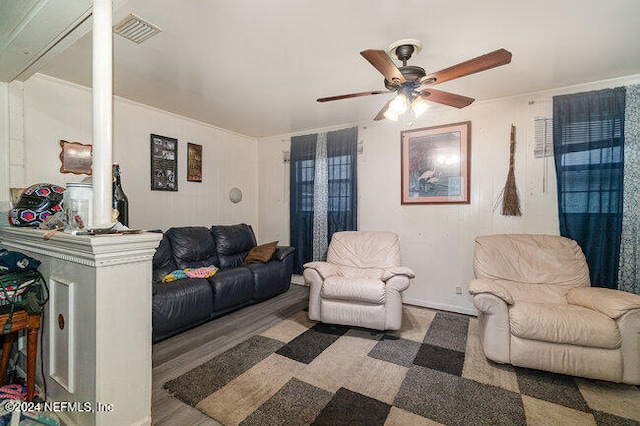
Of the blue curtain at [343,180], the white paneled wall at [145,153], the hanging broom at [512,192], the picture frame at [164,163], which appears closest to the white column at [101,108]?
the white paneled wall at [145,153]

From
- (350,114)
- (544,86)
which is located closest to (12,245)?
(350,114)

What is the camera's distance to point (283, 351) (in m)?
2.32

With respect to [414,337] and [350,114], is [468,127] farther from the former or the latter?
[414,337]

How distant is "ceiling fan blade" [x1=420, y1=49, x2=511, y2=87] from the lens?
4.95ft

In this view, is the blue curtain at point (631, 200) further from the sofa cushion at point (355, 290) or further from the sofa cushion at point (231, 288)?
the sofa cushion at point (231, 288)

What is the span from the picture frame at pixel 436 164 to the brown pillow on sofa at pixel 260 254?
192 cm

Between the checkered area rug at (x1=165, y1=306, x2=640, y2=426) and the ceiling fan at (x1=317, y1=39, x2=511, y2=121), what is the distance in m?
1.94

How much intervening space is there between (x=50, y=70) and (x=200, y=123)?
1.63m

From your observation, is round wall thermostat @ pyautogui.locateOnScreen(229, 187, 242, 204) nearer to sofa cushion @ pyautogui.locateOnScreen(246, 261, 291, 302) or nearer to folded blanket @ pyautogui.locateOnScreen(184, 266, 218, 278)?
sofa cushion @ pyautogui.locateOnScreen(246, 261, 291, 302)

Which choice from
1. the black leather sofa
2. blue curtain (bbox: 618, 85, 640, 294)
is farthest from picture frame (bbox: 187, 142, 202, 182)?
blue curtain (bbox: 618, 85, 640, 294)

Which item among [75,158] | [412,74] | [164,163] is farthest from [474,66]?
[75,158]

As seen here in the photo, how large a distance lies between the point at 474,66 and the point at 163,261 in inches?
133

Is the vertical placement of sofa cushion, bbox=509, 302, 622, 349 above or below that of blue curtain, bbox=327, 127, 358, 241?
below

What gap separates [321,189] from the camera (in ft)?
13.5
